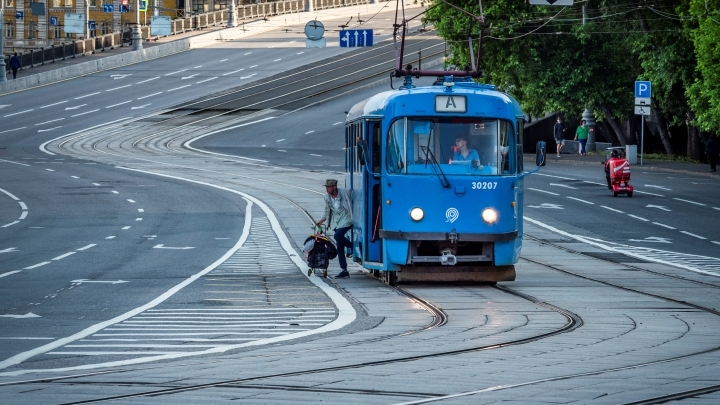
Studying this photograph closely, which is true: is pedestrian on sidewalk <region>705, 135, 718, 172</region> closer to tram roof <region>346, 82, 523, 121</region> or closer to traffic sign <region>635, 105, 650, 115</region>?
traffic sign <region>635, 105, 650, 115</region>

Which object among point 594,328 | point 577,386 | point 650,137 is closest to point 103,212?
point 594,328

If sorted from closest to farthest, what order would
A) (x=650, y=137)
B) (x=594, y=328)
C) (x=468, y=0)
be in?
(x=594, y=328) → (x=468, y=0) → (x=650, y=137)

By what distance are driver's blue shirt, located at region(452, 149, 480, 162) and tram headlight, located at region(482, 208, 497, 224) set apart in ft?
2.49

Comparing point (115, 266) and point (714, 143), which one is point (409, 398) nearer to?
point (115, 266)

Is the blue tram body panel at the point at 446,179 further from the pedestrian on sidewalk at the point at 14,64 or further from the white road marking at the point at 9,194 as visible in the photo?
the pedestrian on sidewalk at the point at 14,64

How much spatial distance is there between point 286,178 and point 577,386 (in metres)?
39.3

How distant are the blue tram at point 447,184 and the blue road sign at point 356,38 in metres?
54.0

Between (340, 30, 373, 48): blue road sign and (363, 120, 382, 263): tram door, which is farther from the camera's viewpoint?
(340, 30, 373, 48): blue road sign

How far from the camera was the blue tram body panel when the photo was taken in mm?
18828

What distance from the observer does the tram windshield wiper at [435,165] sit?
61.8ft

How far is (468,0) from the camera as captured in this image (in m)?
59.3

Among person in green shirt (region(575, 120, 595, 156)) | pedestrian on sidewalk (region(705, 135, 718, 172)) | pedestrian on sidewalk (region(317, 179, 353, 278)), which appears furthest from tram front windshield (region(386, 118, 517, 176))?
person in green shirt (region(575, 120, 595, 156))

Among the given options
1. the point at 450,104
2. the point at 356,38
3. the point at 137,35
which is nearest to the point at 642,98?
the point at 356,38

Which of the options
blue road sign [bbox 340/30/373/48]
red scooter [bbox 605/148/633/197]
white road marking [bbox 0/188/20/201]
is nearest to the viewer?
red scooter [bbox 605/148/633/197]
